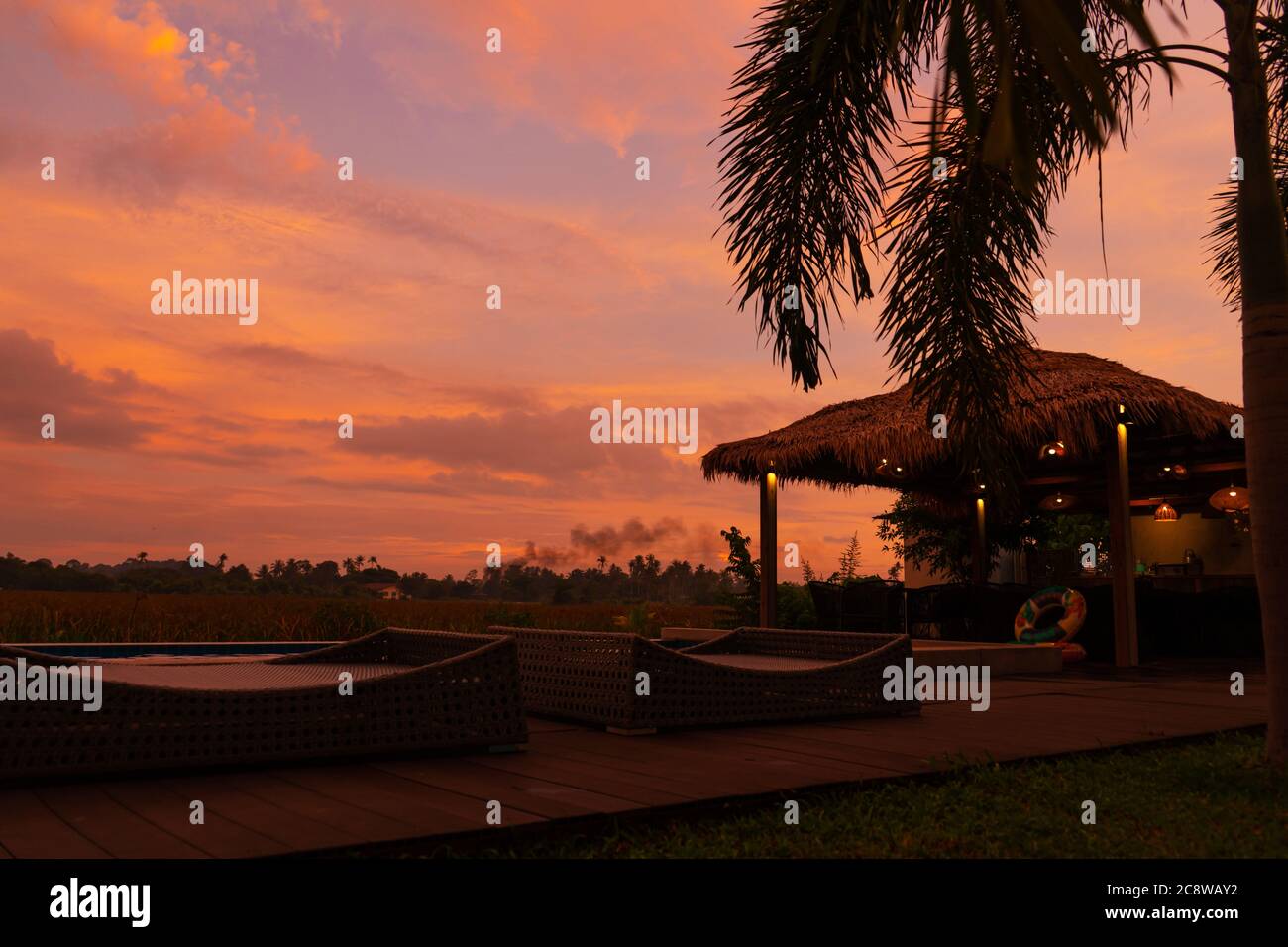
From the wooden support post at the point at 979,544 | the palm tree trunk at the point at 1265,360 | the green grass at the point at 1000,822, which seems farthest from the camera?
the wooden support post at the point at 979,544

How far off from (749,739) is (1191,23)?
4.33 metres

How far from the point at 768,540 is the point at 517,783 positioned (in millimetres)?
9103

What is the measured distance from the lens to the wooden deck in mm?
2455

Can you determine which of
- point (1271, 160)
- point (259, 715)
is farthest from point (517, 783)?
point (1271, 160)

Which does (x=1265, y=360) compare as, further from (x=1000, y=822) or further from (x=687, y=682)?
(x=687, y=682)

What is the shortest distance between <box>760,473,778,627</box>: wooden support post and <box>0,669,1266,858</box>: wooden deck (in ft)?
21.4

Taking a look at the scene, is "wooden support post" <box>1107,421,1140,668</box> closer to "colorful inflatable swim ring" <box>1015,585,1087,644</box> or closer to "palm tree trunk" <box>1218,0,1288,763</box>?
"colorful inflatable swim ring" <box>1015,585,1087,644</box>

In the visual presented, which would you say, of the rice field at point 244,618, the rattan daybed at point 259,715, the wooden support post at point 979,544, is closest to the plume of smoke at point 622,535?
the rice field at point 244,618

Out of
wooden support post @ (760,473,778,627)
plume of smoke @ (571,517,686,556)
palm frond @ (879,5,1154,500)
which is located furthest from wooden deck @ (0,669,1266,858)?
plume of smoke @ (571,517,686,556)

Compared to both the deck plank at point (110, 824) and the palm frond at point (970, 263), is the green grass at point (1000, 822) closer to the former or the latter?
the deck plank at point (110, 824)

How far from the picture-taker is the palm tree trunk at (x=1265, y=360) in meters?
3.89

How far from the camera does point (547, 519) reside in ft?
49.7

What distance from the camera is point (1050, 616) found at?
10.7 m

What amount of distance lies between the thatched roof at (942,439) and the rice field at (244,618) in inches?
122
